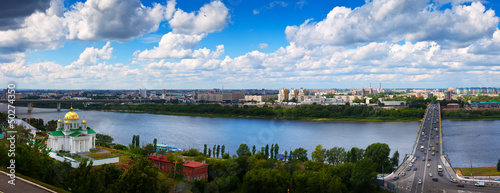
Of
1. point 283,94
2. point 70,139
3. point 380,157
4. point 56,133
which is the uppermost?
point 283,94

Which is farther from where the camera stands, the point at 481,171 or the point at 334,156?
the point at 334,156

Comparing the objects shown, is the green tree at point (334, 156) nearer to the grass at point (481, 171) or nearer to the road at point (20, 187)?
the grass at point (481, 171)

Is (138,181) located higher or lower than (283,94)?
lower

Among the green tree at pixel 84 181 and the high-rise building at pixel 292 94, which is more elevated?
the high-rise building at pixel 292 94

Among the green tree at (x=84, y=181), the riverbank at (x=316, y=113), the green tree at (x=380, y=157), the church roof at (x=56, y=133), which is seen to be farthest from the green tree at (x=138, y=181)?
the riverbank at (x=316, y=113)

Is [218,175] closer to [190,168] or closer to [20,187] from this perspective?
[190,168]

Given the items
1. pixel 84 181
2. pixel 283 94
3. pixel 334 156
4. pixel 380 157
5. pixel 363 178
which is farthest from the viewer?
pixel 283 94

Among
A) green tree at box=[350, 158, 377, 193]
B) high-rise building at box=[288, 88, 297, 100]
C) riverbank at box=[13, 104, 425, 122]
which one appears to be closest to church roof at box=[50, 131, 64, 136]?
green tree at box=[350, 158, 377, 193]

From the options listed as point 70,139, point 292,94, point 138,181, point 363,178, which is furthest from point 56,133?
point 292,94

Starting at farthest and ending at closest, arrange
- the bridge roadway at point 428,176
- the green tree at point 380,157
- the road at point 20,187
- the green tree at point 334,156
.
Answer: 1. the green tree at point 334,156
2. the green tree at point 380,157
3. the bridge roadway at point 428,176
4. the road at point 20,187
